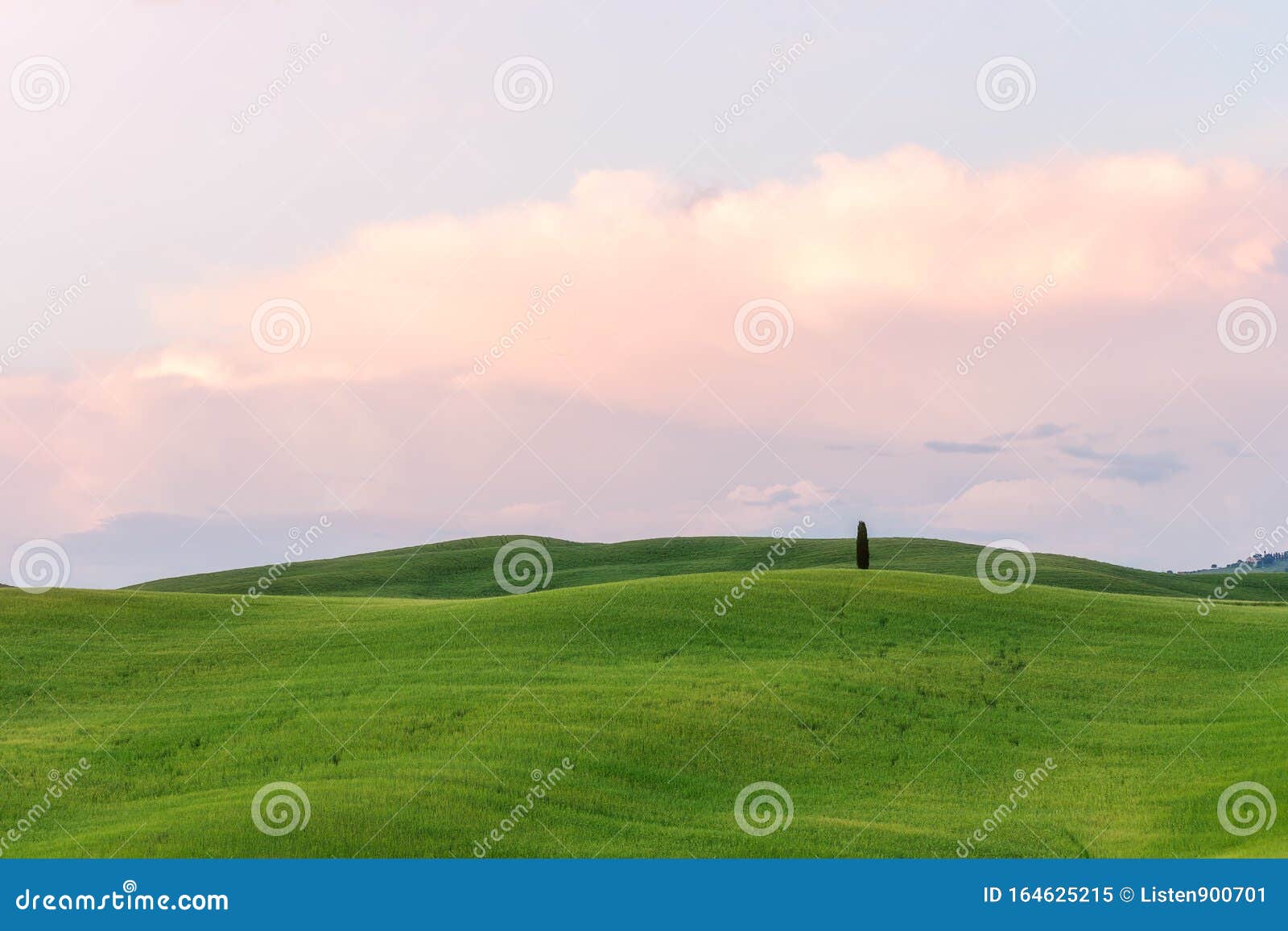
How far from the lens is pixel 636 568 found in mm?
78812

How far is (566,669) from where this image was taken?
32.7 m

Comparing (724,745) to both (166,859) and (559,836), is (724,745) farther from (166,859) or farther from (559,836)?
(166,859)

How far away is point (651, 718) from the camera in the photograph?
28000mm

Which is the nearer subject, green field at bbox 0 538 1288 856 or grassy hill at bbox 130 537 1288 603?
green field at bbox 0 538 1288 856

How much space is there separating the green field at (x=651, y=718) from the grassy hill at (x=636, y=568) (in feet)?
97.0

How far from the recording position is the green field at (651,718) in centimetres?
2216

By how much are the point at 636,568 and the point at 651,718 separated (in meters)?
50.8

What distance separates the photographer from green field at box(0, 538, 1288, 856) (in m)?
22.2

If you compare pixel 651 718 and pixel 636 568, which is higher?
pixel 636 568

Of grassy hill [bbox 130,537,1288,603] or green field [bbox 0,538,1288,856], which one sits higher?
grassy hill [bbox 130,537,1288,603]

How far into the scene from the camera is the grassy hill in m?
75.2

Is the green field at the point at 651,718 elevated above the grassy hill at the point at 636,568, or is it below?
below

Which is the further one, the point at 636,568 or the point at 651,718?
the point at 636,568

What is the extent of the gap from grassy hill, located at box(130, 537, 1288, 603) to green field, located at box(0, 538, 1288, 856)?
2956 cm
